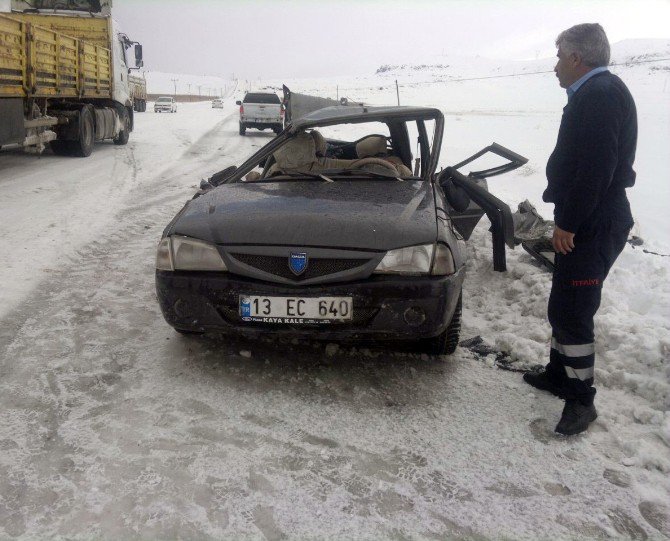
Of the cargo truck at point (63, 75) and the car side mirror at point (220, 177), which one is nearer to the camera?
the car side mirror at point (220, 177)

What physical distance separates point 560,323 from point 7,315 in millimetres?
3238

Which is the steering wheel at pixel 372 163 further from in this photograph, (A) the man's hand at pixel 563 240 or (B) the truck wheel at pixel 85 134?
(B) the truck wheel at pixel 85 134

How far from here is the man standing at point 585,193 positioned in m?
2.29

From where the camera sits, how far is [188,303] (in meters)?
2.75

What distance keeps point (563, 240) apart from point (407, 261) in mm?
702

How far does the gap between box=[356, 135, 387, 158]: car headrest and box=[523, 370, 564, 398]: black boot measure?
2077mm

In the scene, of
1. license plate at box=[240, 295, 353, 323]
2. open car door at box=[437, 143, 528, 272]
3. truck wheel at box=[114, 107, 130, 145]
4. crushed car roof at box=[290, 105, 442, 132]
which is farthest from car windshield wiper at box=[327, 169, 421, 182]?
truck wheel at box=[114, 107, 130, 145]

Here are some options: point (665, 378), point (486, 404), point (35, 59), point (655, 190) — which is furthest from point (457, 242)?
point (35, 59)

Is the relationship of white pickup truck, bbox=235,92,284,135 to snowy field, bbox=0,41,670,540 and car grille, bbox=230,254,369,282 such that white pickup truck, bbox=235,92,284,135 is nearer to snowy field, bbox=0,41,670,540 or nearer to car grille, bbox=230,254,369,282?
A: snowy field, bbox=0,41,670,540

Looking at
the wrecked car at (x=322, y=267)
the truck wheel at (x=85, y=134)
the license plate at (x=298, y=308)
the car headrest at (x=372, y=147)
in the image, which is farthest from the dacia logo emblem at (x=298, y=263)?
the truck wheel at (x=85, y=134)

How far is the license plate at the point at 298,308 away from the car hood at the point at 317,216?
0.27 m

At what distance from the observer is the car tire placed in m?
2.98

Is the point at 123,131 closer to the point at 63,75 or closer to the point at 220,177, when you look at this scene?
the point at 63,75

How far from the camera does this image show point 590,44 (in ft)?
7.91
